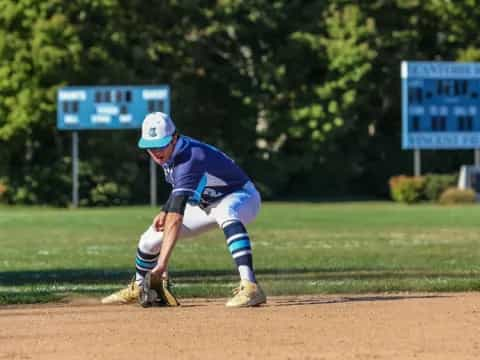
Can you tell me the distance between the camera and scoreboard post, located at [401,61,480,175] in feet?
156

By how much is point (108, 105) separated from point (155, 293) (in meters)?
35.9

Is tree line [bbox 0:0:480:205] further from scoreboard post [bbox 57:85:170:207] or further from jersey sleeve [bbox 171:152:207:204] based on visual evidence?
jersey sleeve [bbox 171:152:207:204]

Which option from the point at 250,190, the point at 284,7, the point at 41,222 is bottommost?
the point at 41,222

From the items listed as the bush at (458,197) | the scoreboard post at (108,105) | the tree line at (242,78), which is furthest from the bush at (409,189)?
the scoreboard post at (108,105)

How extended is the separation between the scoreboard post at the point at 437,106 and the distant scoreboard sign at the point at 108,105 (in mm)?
8789

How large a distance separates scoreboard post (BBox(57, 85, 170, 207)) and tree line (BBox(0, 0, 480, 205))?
1.97m

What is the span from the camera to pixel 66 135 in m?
52.3

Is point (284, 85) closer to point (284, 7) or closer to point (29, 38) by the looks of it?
point (284, 7)

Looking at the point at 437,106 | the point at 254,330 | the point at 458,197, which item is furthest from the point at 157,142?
the point at 458,197

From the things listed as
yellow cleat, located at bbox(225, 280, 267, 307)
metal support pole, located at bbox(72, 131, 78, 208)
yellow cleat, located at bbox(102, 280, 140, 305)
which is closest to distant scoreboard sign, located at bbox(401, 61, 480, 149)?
metal support pole, located at bbox(72, 131, 78, 208)

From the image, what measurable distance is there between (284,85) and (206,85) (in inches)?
167

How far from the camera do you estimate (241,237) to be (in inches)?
447

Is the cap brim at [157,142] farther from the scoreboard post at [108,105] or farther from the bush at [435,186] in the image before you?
the bush at [435,186]

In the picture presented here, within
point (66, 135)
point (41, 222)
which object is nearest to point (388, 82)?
point (66, 135)
